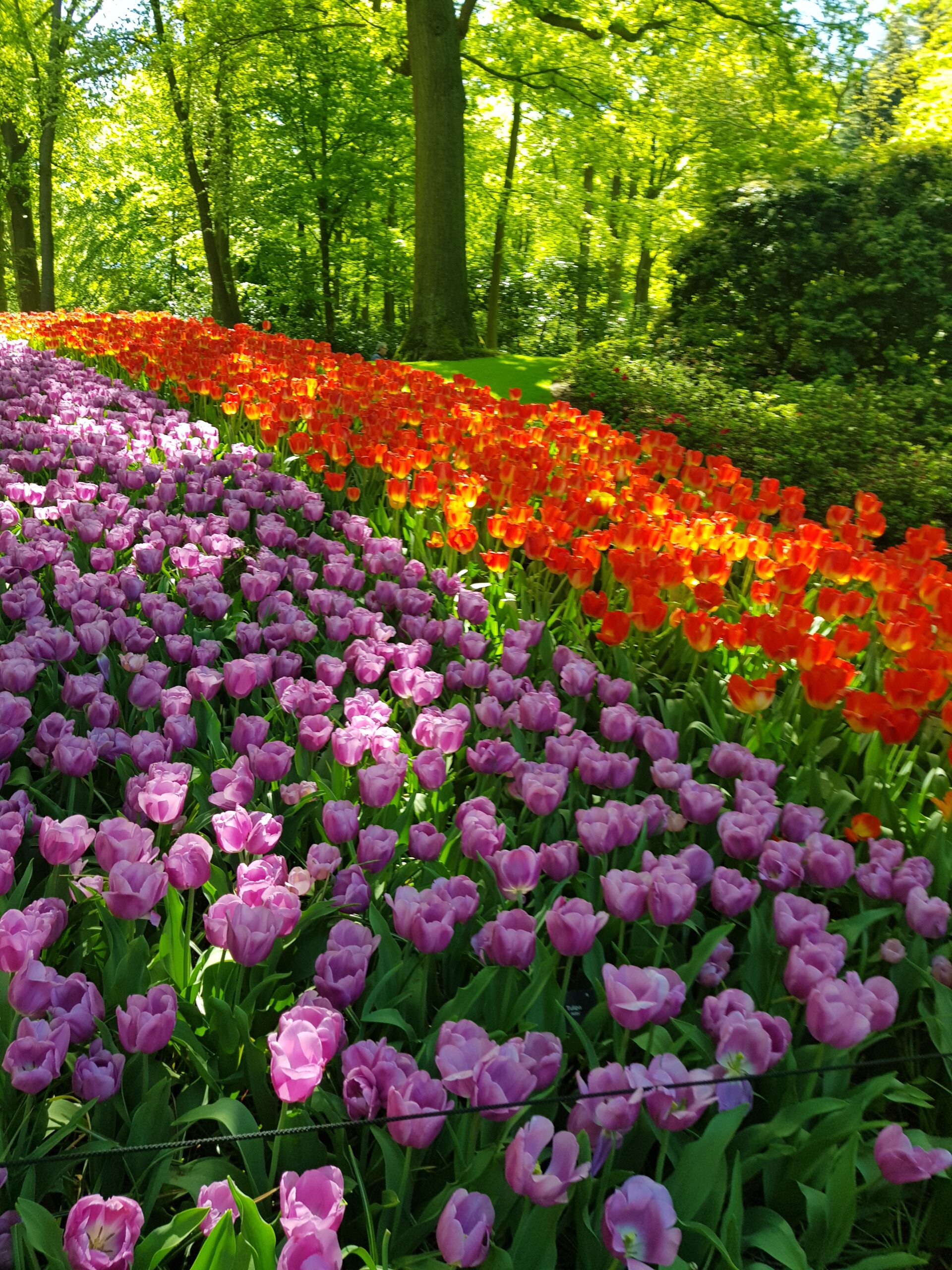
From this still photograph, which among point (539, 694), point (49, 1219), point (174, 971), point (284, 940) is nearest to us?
point (49, 1219)

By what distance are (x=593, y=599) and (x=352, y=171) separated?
66.2ft

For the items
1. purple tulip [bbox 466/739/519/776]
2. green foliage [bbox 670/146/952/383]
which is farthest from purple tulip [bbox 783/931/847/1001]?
green foliage [bbox 670/146/952/383]

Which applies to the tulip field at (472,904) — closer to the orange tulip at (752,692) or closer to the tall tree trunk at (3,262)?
the orange tulip at (752,692)

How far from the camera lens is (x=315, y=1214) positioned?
1.12 m

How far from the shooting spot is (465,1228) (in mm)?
1183

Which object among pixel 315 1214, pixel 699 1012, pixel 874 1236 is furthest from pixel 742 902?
pixel 315 1214

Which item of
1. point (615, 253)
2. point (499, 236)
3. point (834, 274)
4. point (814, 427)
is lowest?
point (814, 427)

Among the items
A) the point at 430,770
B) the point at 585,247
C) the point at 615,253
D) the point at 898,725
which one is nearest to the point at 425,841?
the point at 430,770

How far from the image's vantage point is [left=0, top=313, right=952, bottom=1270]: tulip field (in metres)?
1.35

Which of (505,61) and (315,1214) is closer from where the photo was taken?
(315,1214)

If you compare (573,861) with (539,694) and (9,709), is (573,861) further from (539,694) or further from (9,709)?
(9,709)

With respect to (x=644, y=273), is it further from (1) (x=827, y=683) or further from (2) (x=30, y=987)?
(2) (x=30, y=987)

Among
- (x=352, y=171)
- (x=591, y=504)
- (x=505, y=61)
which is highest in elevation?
(x=505, y=61)

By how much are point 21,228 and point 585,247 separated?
16313 mm
